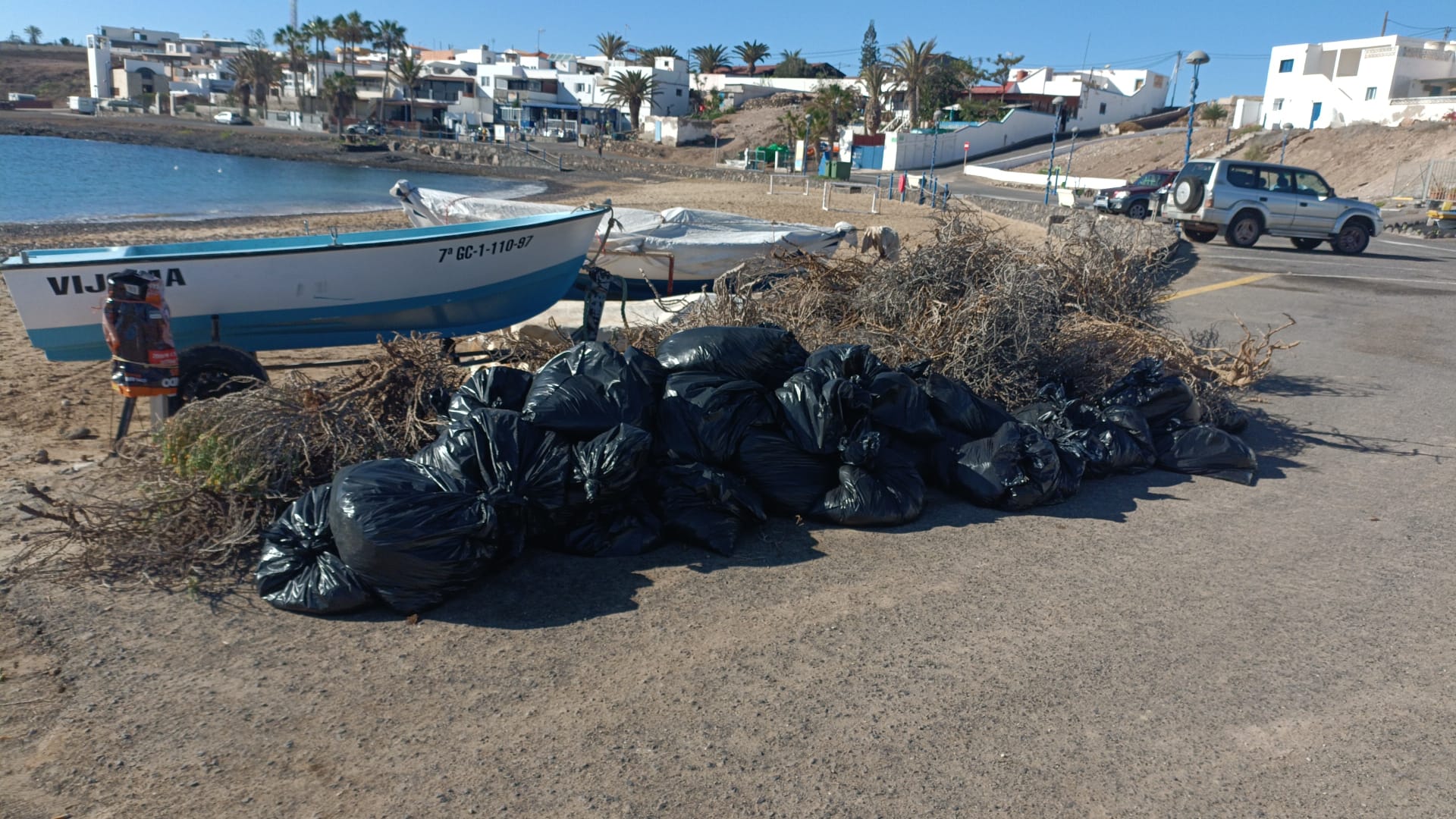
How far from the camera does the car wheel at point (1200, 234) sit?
1825 cm

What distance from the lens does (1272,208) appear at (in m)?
17.8

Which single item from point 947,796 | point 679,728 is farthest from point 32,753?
point 947,796

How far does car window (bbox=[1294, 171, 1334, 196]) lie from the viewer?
17.8m

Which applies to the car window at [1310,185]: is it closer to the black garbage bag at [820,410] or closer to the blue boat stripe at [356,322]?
the blue boat stripe at [356,322]

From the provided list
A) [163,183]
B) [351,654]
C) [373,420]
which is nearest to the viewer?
[351,654]

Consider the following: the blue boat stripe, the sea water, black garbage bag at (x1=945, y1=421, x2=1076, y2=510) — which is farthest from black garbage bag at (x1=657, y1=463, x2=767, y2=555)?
the sea water

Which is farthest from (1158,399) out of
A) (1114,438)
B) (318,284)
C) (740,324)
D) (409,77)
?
(409,77)

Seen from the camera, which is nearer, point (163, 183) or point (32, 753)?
point (32, 753)

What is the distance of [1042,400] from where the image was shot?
5.78 m

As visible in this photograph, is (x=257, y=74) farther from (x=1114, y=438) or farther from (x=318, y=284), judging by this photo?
(x=1114, y=438)

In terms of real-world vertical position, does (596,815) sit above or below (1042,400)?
below

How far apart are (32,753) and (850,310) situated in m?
5.05

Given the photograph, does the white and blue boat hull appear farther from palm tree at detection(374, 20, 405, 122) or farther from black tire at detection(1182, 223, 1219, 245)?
palm tree at detection(374, 20, 405, 122)

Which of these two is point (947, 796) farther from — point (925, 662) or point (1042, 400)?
point (1042, 400)
